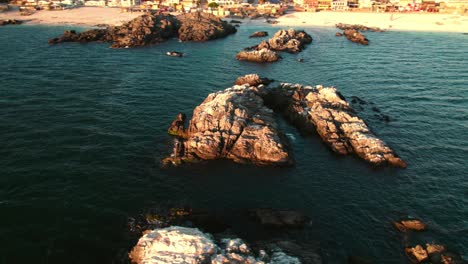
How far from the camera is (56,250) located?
118 feet

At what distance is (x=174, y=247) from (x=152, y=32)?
119269mm

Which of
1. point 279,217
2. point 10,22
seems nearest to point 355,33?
point 279,217

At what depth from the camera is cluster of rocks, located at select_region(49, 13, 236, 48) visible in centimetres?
12998

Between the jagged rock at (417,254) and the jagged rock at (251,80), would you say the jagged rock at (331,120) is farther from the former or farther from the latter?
the jagged rock at (417,254)

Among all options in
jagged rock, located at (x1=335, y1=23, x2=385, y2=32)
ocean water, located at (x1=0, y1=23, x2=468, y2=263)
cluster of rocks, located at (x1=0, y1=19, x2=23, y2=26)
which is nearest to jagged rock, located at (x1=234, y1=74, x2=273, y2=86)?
ocean water, located at (x1=0, y1=23, x2=468, y2=263)

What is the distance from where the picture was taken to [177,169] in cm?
5094

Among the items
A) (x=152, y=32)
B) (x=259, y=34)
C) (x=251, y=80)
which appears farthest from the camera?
(x=259, y=34)

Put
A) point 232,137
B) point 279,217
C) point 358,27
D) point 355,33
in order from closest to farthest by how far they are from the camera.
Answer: point 279,217 → point 232,137 → point 355,33 → point 358,27

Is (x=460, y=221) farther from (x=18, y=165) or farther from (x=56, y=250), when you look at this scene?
(x=18, y=165)

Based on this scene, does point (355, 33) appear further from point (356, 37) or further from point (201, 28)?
point (201, 28)

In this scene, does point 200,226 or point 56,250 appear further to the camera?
point 200,226

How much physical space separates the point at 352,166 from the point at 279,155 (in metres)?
11.9

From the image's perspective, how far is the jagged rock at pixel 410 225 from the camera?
40500 millimetres

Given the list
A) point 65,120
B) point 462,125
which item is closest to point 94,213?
point 65,120
